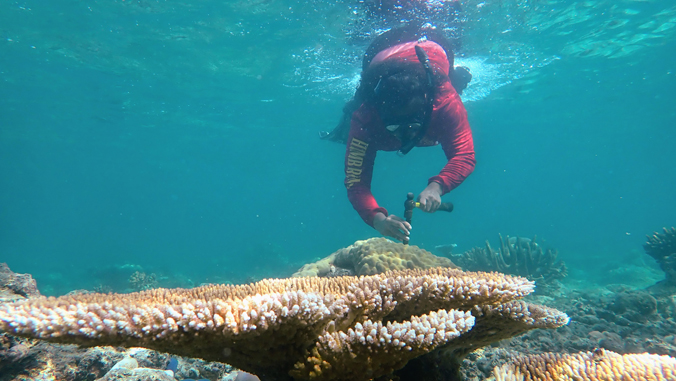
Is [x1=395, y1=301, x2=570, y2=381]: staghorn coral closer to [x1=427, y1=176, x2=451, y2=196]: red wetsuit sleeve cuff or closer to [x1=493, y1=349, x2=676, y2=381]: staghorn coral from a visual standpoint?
[x1=493, y1=349, x2=676, y2=381]: staghorn coral

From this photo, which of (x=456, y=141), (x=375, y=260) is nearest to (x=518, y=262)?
(x=456, y=141)

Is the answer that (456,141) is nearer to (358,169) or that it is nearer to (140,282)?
(358,169)

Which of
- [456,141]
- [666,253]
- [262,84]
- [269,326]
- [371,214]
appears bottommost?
[269,326]

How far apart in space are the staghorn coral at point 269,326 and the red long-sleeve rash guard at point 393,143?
3.52 meters

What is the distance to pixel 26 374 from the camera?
3141 millimetres

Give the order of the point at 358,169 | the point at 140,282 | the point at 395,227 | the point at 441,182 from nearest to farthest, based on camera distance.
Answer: the point at 395,227 → the point at 441,182 → the point at 358,169 → the point at 140,282

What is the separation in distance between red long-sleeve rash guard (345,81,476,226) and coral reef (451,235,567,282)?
17.8ft

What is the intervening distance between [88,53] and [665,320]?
84.6 ft

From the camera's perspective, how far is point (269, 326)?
62.9 inches

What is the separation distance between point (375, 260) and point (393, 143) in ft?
9.77

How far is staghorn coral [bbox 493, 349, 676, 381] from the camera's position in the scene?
2.04 metres

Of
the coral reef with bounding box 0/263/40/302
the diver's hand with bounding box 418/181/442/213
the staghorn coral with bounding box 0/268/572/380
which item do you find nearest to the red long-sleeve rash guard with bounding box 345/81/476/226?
the diver's hand with bounding box 418/181/442/213

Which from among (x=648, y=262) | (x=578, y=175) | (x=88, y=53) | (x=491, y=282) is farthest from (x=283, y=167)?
(x=578, y=175)

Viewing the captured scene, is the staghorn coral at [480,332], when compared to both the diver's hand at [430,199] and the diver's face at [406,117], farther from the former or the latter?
the diver's face at [406,117]
